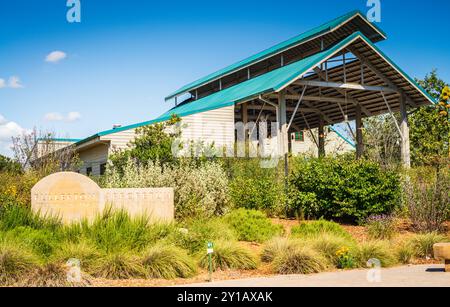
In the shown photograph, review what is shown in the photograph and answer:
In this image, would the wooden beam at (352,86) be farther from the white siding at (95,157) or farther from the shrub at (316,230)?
the shrub at (316,230)

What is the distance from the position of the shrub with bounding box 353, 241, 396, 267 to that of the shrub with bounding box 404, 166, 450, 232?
13.7 feet

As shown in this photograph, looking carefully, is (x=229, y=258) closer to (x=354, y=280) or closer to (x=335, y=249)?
(x=335, y=249)

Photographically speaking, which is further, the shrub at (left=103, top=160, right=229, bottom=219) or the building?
the building

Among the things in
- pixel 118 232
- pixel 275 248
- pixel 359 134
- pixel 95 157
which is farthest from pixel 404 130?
pixel 118 232

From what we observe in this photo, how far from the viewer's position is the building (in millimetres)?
22422

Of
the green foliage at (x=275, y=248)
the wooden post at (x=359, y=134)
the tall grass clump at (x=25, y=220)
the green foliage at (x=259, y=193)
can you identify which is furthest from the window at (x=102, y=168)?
the green foliage at (x=275, y=248)

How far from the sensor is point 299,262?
9078 mm

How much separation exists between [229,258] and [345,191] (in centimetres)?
665

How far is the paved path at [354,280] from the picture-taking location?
7637 millimetres

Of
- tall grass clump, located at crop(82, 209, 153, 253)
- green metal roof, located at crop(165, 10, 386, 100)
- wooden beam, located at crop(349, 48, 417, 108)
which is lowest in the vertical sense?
tall grass clump, located at crop(82, 209, 153, 253)

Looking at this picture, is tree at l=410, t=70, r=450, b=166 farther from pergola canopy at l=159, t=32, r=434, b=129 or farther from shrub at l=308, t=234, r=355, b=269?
shrub at l=308, t=234, r=355, b=269

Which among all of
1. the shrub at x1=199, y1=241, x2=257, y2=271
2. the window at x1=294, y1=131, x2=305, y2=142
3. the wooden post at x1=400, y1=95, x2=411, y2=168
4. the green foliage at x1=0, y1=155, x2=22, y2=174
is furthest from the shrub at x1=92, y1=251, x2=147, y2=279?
the window at x1=294, y1=131, x2=305, y2=142

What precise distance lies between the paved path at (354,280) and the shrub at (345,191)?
19.3ft

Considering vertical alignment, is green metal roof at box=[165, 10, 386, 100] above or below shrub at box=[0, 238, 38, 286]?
above
